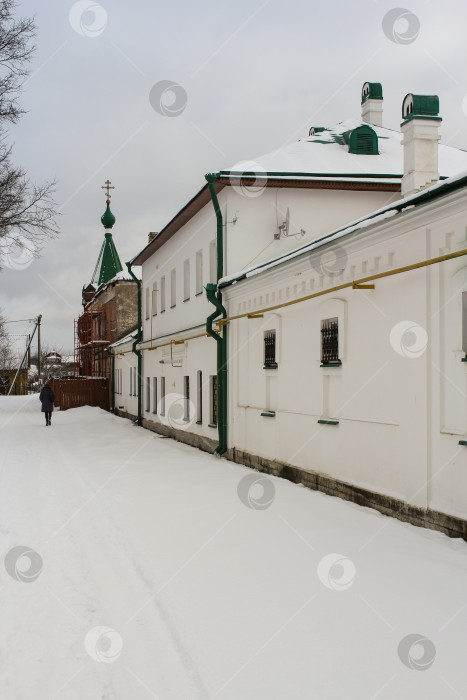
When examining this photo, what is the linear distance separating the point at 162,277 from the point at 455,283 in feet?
50.6

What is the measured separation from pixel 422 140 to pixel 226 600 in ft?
26.1

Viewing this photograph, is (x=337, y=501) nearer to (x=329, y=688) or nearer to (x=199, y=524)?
(x=199, y=524)

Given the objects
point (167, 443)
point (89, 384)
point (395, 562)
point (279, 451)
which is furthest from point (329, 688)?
point (89, 384)

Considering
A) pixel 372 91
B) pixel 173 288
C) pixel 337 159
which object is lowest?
pixel 173 288

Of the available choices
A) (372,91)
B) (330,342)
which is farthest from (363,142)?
(330,342)

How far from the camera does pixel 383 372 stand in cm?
818

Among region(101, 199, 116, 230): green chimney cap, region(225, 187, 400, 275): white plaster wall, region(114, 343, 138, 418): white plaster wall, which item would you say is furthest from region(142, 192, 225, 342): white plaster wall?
region(101, 199, 116, 230): green chimney cap

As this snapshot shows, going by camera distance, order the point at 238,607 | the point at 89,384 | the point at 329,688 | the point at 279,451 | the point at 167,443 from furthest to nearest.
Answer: the point at 89,384, the point at 167,443, the point at 279,451, the point at 238,607, the point at 329,688

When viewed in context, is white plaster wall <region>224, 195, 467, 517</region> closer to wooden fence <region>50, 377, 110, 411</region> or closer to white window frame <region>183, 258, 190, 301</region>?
white window frame <region>183, 258, 190, 301</region>

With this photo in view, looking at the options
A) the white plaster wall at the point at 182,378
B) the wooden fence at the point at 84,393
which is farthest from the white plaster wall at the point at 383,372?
the wooden fence at the point at 84,393

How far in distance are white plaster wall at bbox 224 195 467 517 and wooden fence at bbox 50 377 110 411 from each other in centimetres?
2339

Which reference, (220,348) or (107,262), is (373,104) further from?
(107,262)

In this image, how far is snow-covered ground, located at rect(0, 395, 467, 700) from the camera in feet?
12.7

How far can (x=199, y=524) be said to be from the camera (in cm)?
782
